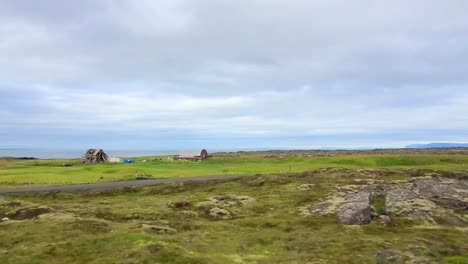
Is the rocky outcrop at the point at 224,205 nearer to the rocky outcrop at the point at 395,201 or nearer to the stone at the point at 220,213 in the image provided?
the stone at the point at 220,213

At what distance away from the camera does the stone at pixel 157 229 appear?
28797 mm

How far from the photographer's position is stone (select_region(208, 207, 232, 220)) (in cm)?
3625

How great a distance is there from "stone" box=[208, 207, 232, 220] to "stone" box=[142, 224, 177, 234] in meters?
6.23

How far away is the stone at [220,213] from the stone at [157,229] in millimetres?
6232

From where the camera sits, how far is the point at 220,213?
121 ft

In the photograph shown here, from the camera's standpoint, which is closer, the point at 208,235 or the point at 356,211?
the point at 208,235

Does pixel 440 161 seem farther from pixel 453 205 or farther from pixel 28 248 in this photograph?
pixel 28 248

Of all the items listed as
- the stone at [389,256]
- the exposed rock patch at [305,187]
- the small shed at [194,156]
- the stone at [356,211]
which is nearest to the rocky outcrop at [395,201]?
the stone at [356,211]

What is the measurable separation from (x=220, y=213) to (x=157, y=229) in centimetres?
818

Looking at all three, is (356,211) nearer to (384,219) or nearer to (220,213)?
(384,219)

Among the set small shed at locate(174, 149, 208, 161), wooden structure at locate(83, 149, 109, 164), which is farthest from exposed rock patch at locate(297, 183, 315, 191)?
wooden structure at locate(83, 149, 109, 164)

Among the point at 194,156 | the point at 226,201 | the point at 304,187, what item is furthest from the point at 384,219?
the point at 194,156

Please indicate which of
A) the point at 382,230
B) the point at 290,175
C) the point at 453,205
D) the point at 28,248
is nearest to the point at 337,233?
the point at 382,230

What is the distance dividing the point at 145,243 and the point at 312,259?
8.85 meters
